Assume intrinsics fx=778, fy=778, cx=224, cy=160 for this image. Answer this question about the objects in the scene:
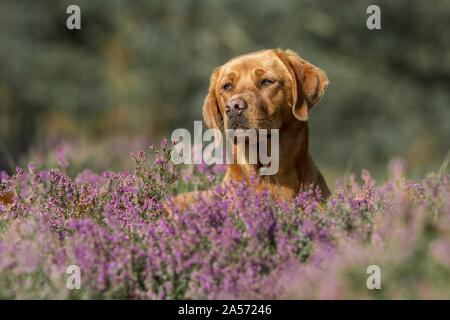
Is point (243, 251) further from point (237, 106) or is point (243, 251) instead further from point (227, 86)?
point (227, 86)

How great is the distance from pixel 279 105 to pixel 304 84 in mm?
294

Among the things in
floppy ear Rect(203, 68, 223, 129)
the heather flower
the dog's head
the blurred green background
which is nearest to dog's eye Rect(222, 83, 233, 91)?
the dog's head

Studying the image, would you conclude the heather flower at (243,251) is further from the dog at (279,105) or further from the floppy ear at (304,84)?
the floppy ear at (304,84)

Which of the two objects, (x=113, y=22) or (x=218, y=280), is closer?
(x=218, y=280)

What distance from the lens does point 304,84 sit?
5.83 meters

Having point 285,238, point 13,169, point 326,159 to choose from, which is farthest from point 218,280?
point 326,159

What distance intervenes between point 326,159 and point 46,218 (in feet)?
58.9

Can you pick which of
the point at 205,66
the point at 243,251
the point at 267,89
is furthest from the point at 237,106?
the point at 205,66

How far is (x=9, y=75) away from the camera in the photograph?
2655cm
